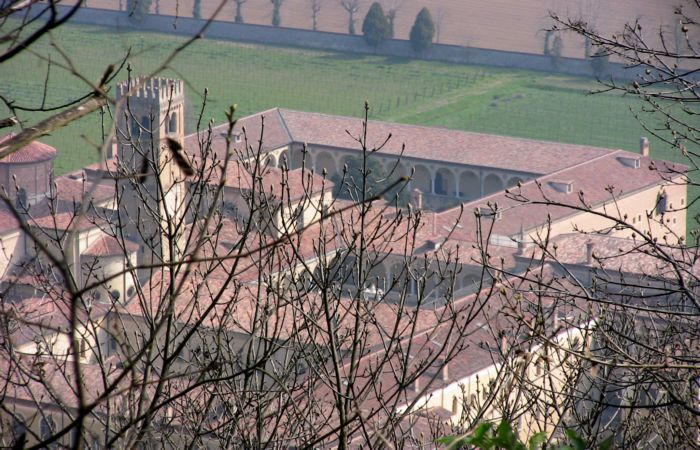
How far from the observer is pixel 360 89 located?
6178 centimetres

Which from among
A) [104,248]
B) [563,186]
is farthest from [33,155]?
[563,186]

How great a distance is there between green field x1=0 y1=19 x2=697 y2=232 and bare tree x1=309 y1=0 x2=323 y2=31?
291 cm

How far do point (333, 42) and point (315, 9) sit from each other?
3718 mm

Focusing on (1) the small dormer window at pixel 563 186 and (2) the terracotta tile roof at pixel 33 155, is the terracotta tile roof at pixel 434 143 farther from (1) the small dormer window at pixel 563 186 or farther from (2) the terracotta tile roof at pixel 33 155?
(2) the terracotta tile roof at pixel 33 155

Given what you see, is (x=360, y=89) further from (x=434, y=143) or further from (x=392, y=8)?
(x=434, y=143)

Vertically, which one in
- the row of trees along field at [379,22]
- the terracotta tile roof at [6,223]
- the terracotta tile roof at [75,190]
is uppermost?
the row of trees along field at [379,22]

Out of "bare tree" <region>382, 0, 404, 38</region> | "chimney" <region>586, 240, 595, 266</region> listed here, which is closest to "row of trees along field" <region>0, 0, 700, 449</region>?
"chimney" <region>586, 240, 595, 266</region>

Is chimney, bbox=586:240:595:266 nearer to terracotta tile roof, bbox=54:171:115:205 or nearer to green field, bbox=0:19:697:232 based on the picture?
terracotta tile roof, bbox=54:171:115:205

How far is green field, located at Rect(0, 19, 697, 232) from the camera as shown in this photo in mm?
56500

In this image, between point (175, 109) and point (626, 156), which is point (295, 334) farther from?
point (626, 156)

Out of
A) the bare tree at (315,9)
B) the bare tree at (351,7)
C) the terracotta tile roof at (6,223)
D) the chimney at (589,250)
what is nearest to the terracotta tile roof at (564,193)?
the chimney at (589,250)

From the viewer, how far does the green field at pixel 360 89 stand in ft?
185

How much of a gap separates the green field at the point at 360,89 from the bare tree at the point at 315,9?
9.53ft

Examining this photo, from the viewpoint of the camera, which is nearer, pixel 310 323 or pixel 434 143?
pixel 310 323
